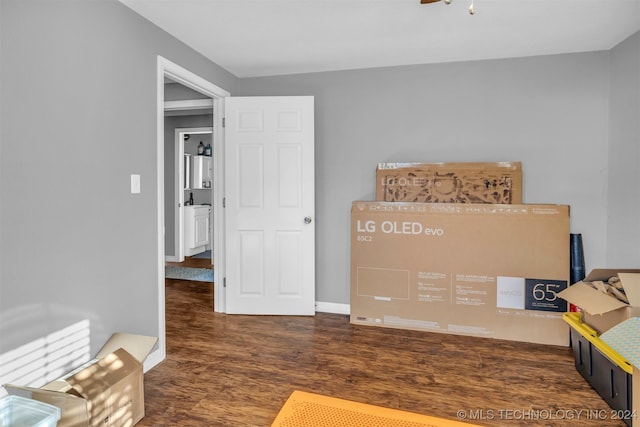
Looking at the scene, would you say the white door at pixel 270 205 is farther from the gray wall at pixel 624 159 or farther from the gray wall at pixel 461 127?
the gray wall at pixel 624 159

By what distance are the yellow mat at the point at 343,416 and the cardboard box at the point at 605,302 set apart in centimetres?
98

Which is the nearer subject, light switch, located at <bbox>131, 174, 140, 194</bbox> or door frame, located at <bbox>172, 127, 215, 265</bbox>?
light switch, located at <bbox>131, 174, 140, 194</bbox>

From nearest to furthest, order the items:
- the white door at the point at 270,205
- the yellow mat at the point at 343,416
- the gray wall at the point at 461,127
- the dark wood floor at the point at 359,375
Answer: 1. the yellow mat at the point at 343,416
2. the dark wood floor at the point at 359,375
3. the gray wall at the point at 461,127
4. the white door at the point at 270,205

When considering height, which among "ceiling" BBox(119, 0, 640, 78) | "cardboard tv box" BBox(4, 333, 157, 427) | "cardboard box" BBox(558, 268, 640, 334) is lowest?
"cardboard tv box" BBox(4, 333, 157, 427)

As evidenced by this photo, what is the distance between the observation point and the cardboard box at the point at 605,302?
180cm

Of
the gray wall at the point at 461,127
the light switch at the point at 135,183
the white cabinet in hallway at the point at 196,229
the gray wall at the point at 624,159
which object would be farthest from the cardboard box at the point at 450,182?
the white cabinet in hallway at the point at 196,229

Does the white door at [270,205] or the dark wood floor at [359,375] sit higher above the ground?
the white door at [270,205]

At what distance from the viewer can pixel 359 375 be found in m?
2.25

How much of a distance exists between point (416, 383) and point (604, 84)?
9.26 ft

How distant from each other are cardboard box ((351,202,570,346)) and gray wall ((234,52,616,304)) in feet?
1.07

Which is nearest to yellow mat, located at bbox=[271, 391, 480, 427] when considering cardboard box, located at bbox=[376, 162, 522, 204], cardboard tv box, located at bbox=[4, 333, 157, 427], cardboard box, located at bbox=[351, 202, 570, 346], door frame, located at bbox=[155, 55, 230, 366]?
cardboard tv box, located at bbox=[4, 333, 157, 427]

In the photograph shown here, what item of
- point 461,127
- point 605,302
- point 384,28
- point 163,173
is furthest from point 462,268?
point 163,173

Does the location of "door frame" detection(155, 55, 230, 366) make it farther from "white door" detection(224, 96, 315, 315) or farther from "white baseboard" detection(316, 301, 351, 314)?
"white baseboard" detection(316, 301, 351, 314)

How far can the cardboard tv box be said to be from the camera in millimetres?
1417
